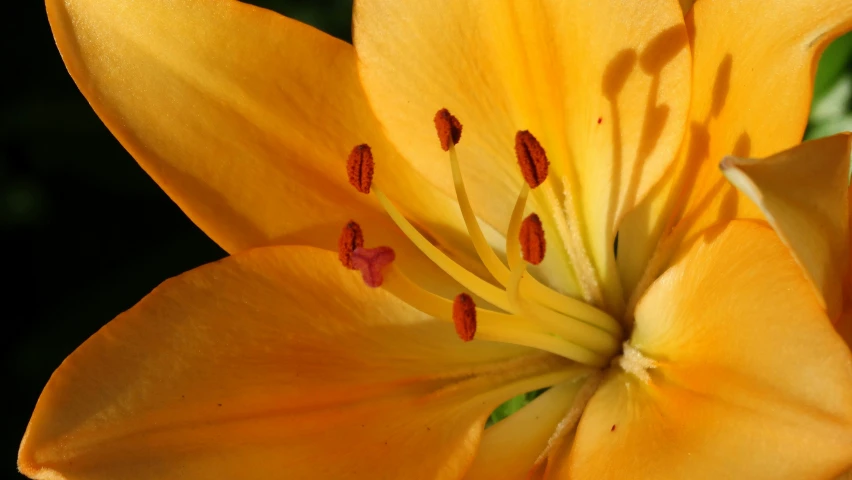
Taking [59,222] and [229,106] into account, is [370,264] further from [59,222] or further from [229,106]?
[59,222]

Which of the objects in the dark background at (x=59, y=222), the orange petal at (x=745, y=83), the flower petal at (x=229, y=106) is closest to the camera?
the orange petal at (x=745, y=83)

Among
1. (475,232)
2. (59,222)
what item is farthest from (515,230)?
(59,222)

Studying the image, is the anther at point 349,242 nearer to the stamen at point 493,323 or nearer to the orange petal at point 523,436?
the stamen at point 493,323

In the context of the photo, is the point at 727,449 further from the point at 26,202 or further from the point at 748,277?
the point at 26,202

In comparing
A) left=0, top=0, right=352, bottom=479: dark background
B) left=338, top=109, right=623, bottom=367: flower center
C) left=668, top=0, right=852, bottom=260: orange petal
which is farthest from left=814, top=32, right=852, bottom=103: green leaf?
left=0, top=0, right=352, bottom=479: dark background

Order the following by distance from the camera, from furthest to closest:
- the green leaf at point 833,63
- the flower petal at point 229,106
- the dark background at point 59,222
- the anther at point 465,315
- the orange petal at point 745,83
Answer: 1. the dark background at point 59,222
2. the green leaf at point 833,63
3. the flower petal at point 229,106
4. the anther at point 465,315
5. the orange petal at point 745,83

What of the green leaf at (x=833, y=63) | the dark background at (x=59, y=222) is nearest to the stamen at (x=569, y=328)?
the green leaf at (x=833, y=63)

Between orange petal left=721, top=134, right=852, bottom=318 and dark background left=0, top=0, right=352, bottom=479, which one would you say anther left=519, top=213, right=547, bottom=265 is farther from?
dark background left=0, top=0, right=352, bottom=479
